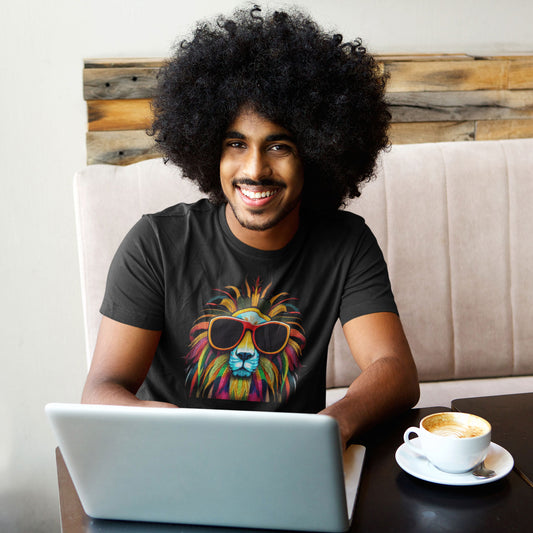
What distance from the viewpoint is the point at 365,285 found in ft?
4.47

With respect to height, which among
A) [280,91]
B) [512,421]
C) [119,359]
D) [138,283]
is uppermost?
[280,91]

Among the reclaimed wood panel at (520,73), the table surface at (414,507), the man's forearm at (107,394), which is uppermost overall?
the reclaimed wood panel at (520,73)

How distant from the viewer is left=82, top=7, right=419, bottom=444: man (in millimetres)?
1290

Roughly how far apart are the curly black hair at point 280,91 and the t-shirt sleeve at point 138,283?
240mm

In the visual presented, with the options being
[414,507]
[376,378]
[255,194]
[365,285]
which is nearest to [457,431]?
[414,507]

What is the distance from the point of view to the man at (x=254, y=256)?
1290 mm

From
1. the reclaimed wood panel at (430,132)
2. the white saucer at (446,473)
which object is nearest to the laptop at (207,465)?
the white saucer at (446,473)

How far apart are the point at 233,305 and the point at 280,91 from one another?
44 centimetres

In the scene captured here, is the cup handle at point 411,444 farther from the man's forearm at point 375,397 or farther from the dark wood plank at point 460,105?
the dark wood plank at point 460,105

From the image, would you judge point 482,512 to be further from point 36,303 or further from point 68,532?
point 36,303

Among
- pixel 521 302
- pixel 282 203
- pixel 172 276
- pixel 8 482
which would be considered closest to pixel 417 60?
pixel 521 302

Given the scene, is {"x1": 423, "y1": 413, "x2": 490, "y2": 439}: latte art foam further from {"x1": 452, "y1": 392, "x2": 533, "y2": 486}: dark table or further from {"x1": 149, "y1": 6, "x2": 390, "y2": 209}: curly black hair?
{"x1": 149, "y1": 6, "x2": 390, "y2": 209}: curly black hair

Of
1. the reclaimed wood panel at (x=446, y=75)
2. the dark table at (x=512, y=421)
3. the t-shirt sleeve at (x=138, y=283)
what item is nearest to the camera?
the dark table at (x=512, y=421)

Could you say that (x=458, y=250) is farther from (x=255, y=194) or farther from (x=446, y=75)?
(x=255, y=194)
